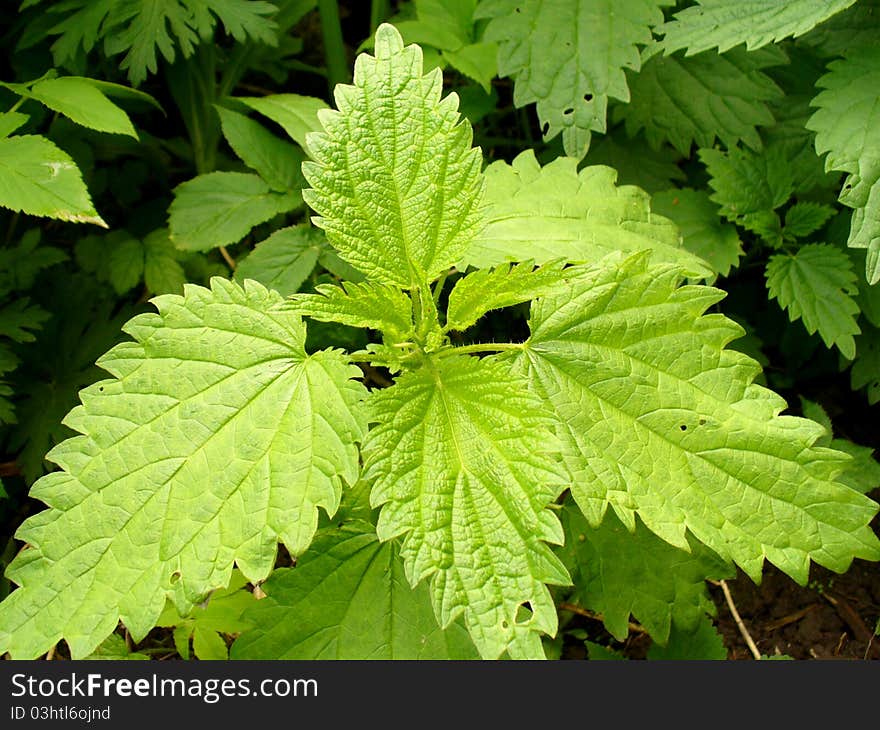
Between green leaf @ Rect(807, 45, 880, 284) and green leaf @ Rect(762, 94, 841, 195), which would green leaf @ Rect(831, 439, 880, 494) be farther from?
green leaf @ Rect(762, 94, 841, 195)

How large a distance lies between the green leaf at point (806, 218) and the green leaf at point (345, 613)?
156 cm

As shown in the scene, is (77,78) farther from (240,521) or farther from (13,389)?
(240,521)

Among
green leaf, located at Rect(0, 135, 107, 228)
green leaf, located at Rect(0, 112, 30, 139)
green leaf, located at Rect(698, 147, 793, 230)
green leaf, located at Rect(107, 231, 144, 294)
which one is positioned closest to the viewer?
green leaf, located at Rect(0, 135, 107, 228)

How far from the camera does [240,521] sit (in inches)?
60.6

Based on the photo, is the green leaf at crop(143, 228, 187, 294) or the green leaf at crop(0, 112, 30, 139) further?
the green leaf at crop(143, 228, 187, 294)

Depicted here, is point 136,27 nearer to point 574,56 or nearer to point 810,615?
point 574,56

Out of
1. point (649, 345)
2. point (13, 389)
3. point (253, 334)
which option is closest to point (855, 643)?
point (649, 345)

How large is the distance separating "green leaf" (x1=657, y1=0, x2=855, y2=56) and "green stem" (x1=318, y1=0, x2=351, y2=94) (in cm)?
113

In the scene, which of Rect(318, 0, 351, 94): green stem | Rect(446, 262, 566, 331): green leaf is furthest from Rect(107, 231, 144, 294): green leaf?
Rect(446, 262, 566, 331): green leaf

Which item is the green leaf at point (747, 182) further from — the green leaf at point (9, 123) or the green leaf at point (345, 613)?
the green leaf at point (9, 123)

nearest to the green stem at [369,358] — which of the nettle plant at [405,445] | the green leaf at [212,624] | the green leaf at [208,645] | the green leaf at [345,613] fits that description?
the nettle plant at [405,445]

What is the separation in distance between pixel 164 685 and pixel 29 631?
49 centimetres

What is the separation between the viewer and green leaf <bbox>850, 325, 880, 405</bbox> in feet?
8.42

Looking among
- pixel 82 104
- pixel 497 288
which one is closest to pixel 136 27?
pixel 82 104
